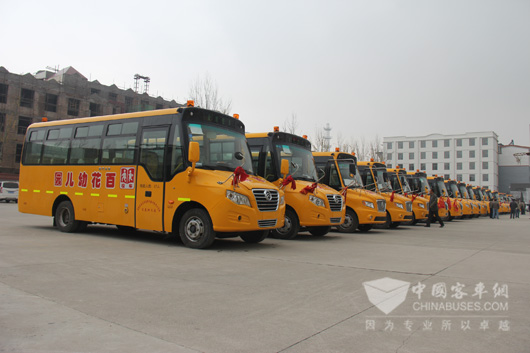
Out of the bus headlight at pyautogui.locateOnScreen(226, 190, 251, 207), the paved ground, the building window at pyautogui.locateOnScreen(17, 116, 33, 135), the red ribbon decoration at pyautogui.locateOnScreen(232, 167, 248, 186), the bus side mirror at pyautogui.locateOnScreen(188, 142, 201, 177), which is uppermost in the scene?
the building window at pyautogui.locateOnScreen(17, 116, 33, 135)

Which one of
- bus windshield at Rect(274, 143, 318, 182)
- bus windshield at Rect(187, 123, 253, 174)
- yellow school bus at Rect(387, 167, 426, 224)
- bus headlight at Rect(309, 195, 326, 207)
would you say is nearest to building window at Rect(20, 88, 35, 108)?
yellow school bus at Rect(387, 167, 426, 224)

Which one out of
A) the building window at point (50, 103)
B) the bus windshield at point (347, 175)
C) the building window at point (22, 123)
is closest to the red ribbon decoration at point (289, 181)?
the bus windshield at point (347, 175)

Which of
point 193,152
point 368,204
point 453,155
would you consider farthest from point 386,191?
point 453,155

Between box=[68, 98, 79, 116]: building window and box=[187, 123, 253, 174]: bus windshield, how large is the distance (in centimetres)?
4896

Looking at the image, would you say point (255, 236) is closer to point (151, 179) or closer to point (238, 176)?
point (238, 176)

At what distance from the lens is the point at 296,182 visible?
12633mm

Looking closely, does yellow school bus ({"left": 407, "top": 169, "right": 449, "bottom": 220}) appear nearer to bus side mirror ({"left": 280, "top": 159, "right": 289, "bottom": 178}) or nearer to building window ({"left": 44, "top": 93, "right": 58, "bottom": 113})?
bus side mirror ({"left": 280, "top": 159, "right": 289, "bottom": 178})

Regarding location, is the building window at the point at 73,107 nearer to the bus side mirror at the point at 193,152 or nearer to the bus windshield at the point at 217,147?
the bus windshield at the point at 217,147

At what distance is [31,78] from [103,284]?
51.6 m

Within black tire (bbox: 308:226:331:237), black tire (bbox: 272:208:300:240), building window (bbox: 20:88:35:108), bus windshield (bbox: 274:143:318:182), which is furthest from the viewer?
building window (bbox: 20:88:35:108)

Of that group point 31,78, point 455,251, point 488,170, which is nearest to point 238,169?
point 455,251

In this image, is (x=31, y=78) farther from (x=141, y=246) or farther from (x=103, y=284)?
(x=103, y=284)

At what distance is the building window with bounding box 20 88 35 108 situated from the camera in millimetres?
48594

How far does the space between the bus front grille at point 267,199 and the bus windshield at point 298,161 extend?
2973 mm
